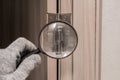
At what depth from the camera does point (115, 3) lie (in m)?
0.73

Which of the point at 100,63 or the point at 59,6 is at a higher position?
the point at 59,6

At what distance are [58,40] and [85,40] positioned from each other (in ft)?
0.42

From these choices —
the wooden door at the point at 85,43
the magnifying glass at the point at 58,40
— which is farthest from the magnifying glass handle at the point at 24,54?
the wooden door at the point at 85,43

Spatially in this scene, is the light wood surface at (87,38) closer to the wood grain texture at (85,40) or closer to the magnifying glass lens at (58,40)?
the wood grain texture at (85,40)

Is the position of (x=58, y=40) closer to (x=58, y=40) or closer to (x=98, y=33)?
(x=58, y=40)

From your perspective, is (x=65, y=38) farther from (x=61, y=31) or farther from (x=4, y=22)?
(x=4, y=22)

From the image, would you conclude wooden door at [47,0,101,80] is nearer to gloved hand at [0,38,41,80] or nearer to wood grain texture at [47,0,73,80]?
wood grain texture at [47,0,73,80]

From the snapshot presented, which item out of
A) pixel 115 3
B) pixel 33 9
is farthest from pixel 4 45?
pixel 115 3

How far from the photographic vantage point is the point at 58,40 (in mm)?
579

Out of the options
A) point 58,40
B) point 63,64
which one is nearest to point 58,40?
point 58,40

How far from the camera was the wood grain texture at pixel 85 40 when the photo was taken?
67 centimetres

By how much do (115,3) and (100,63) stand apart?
0.63 feet

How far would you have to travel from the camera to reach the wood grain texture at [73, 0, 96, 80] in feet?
2.21

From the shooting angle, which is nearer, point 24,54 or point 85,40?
point 24,54
